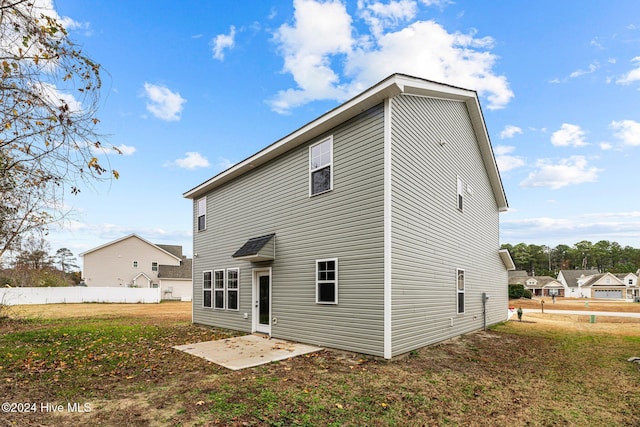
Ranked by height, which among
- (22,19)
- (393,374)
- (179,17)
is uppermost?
(179,17)

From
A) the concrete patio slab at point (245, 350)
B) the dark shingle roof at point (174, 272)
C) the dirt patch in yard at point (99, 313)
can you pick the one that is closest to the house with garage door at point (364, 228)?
the concrete patio slab at point (245, 350)

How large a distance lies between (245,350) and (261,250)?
2.74 meters

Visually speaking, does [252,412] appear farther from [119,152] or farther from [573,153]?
[573,153]

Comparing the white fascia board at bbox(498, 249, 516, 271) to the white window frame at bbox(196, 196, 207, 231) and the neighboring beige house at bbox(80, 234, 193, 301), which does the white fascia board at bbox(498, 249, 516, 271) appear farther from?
the neighboring beige house at bbox(80, 234, 193, 301)

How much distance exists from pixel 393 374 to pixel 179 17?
1007cm

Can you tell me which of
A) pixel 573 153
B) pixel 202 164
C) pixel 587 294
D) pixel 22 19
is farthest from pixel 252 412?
pixel 587 294

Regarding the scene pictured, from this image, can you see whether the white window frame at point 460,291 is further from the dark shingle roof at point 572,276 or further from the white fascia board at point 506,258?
the dark shingle roof at point 572,276

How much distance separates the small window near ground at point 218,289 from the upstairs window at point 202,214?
2285 millimetres

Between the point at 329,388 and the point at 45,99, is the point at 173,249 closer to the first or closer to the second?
the point at 329,388

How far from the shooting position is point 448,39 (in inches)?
435

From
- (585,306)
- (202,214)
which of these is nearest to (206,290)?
(202,214)

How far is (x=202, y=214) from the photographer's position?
14.7m

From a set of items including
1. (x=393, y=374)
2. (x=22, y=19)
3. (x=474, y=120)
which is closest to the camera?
(x=22, y=19)

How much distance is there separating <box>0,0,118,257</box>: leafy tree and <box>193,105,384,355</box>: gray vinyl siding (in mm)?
5269
